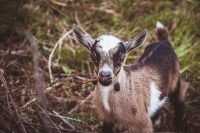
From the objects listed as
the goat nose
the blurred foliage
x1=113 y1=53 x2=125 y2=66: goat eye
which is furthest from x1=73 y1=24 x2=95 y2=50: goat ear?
the blurred foliage

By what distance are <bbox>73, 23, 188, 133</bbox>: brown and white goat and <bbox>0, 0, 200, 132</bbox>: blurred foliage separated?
0.78 m

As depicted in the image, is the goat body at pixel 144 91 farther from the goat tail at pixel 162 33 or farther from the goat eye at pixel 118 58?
the goat eye at pixel 118 58

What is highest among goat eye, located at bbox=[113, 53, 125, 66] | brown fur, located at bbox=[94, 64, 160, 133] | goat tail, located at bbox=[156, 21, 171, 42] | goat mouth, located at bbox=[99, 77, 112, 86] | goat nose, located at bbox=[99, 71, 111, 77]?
goat tail, located at bbox=[156, 21, 171, 42]

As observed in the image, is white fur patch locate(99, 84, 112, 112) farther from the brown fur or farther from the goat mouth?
the goat mouth

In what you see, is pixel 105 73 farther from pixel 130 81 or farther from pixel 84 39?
pixel 130 81

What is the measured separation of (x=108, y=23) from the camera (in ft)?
19.5

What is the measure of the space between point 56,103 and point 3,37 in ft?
3.59

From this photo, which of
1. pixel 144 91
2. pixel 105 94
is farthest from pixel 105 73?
pixel 144 91

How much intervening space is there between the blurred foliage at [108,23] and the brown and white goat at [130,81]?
78cm

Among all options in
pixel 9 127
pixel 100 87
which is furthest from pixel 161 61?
pixel 9 127

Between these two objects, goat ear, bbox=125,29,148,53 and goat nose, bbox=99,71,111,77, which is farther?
goat ear, bbox=125,29,148,53

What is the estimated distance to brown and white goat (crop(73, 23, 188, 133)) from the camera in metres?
3.62

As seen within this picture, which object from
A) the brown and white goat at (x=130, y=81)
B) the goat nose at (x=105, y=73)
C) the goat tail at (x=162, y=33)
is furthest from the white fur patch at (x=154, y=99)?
the goat nose at (x=105, y=73)

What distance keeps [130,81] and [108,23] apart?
6.57 ft
